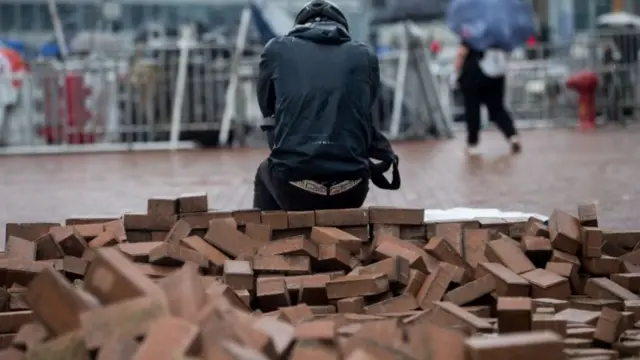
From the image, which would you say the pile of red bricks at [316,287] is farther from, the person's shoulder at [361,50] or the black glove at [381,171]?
the person's shoulder at [361,50]

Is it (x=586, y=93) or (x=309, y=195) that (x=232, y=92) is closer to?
(x=586, y=93)

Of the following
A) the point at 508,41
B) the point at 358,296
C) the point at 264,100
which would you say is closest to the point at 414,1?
the point at 508,41

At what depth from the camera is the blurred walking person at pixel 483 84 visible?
53.6 feet

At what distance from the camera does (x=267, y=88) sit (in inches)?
260

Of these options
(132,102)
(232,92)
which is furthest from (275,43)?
(132,102)

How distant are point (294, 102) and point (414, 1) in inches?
791

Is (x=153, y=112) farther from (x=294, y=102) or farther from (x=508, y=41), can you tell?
(x=294, y=102)

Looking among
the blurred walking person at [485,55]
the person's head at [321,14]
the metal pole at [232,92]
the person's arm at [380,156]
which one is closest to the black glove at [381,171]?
the person's arm at [380,156]

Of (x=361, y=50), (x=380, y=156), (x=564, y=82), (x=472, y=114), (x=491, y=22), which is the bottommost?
(x=564, y=82)

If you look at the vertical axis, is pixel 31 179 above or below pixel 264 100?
below

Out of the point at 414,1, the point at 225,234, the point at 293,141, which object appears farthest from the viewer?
the point at 414,1

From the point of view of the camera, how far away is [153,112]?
20875 mm

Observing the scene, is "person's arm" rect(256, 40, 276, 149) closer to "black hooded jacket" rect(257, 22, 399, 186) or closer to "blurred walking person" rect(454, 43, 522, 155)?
"black hooded jacket" rect(257, 22, 399, 186)

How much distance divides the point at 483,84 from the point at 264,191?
10076mm
